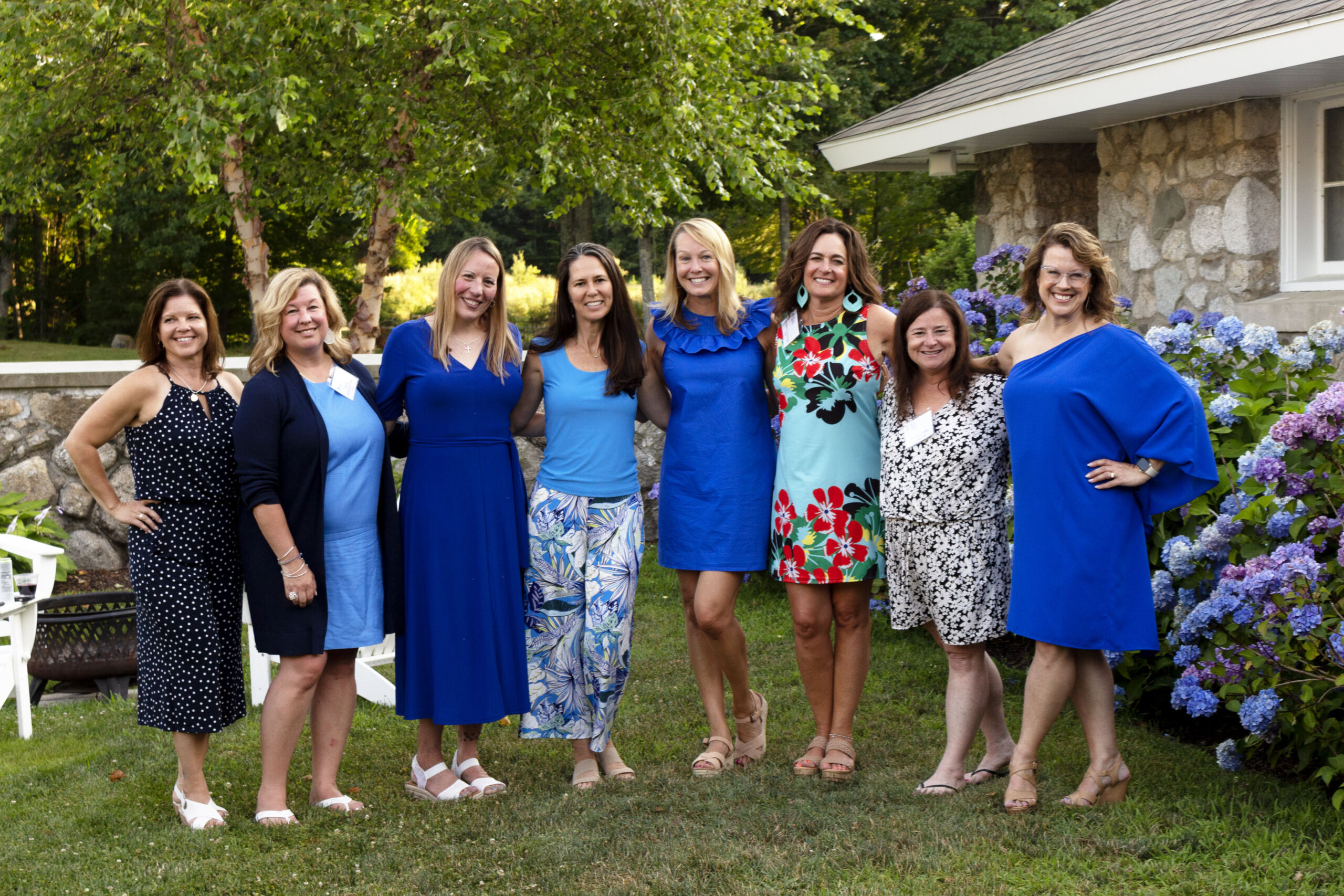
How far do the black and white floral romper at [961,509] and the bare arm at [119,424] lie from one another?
2.27 meters

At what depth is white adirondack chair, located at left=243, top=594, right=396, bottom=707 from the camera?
4867 mm

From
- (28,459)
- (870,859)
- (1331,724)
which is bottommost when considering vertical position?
(870,859)

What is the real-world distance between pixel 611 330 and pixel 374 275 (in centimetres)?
853

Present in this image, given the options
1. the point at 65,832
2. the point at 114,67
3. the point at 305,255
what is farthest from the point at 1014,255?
the point at 305,255

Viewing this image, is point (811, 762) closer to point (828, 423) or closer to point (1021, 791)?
point (1021, 791)

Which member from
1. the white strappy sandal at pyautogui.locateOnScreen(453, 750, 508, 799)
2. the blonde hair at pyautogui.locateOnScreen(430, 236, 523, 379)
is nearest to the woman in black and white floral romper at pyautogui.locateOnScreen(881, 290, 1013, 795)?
the blonde hair at pyautogui.locateOnScreen(430, 236, 523, 379)

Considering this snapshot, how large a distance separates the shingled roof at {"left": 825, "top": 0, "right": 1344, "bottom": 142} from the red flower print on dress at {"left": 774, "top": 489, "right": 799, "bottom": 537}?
3339 mm

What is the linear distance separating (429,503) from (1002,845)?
200 cm

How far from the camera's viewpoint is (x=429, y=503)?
12.2 ft

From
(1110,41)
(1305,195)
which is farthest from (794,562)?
(1110,41)

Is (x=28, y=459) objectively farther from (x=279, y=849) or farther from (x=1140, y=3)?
(x=1140, y=3)

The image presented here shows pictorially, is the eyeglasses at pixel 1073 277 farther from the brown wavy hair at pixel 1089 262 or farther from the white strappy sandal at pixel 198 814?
the white strappy sandal at pixel 198 814

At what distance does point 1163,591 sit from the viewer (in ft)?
12.7

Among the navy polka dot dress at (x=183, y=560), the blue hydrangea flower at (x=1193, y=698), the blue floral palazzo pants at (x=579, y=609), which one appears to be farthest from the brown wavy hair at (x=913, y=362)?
the navy polka dot dress at (x=183, y=560)
